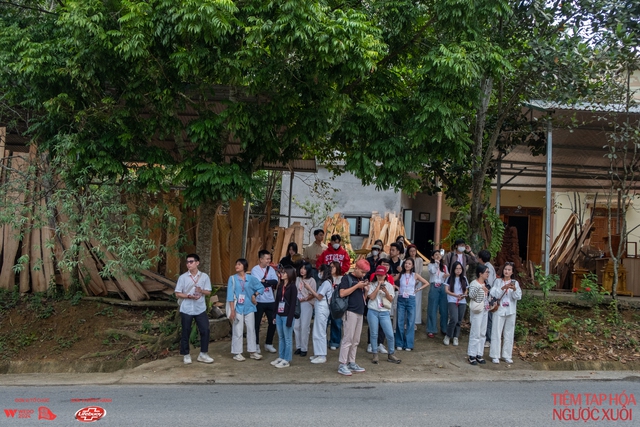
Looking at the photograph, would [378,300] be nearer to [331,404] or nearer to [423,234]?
[331,404]

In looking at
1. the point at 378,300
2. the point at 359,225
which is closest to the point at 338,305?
the point at 378,300

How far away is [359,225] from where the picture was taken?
73.3ft

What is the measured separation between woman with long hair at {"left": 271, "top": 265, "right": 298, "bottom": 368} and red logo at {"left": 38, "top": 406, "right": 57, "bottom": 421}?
3446mm

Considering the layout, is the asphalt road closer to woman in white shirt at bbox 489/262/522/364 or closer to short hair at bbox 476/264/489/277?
woman in white shirt at bbox 489/262/522/364

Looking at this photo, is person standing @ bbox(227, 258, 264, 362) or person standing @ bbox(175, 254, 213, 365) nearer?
person standing @ bbox(175, 254, 213, 365)

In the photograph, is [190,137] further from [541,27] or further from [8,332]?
[541,27]

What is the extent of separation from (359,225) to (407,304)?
40.2 ft

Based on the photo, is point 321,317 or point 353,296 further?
point 321,317

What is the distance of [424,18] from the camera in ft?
32.2

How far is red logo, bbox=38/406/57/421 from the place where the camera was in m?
6.74

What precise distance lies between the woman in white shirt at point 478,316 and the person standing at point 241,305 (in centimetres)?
351

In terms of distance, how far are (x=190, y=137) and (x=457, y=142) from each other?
4.17 m

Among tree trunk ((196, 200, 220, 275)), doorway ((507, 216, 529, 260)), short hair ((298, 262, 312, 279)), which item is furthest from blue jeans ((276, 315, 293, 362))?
doorway ((507, 216, 529, 260))

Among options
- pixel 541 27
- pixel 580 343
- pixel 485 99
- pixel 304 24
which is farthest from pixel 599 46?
pixel 304 24
